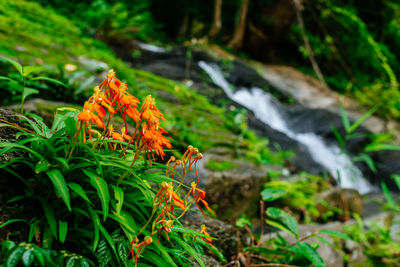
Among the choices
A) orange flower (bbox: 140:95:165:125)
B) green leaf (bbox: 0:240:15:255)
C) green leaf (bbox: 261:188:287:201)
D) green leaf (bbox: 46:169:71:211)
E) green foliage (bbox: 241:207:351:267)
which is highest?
orange flower (bbox: 140:95:165:125)

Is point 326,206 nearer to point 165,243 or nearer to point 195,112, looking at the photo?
point 195,112

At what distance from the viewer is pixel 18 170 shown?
920 mm

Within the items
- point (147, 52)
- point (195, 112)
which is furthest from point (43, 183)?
point (147, 52)

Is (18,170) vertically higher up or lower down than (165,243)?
higher up

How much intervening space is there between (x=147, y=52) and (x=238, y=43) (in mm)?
4205

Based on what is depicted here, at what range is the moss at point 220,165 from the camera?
2.61 m

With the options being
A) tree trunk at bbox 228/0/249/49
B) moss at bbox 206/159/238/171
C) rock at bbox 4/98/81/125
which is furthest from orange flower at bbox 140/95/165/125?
tree trunk at bbox 228/0/249/49

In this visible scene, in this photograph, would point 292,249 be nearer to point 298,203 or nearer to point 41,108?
point 298,203

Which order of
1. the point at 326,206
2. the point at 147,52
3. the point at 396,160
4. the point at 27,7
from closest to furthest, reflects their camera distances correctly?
the point at 326,206 → the point at 27,7 → the point at 396,160 → the point at 147,52

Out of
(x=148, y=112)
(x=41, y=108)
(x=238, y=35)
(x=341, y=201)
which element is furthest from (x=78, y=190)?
(x=238, y=35)

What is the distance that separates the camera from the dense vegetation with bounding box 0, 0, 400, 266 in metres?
0.82

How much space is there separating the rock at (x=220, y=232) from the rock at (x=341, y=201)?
7.04ft

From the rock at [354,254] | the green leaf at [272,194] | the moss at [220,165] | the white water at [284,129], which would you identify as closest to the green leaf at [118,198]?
the green leaf at [272,194]

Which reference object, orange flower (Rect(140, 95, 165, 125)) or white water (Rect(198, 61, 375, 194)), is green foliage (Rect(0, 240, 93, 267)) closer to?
orange flower (Rect(140, 95, 165, 125))
